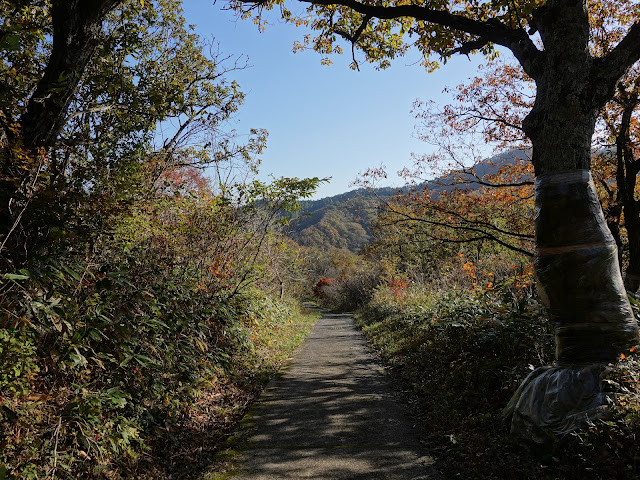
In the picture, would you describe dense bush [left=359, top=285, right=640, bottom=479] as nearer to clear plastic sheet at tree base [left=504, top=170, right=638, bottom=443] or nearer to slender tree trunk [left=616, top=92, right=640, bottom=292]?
clear plastic sheet at tree base [left=504, top=170, right=638, bottom=443]

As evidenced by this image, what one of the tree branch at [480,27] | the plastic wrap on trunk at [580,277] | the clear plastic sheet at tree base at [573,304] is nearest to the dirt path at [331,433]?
the clear plastic sheet at tree base at [573,304]

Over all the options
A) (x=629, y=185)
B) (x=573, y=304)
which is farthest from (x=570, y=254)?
(x=629, y=185)

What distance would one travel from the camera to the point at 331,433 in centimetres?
416

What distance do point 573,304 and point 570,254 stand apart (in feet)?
1.48

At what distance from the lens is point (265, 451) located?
12.3 feet

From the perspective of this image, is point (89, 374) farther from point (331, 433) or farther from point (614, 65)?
point (614, 65)

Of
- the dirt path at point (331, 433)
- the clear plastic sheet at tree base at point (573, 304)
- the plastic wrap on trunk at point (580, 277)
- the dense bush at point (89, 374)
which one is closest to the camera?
the dense bush at point (89, 374)

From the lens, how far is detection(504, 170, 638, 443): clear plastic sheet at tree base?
10.00 ft

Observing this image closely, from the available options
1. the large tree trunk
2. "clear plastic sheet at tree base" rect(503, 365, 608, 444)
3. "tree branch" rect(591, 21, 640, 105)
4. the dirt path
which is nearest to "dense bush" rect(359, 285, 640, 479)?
"clear plastic sheet at tree base" rect(503, 365, 608, 444)

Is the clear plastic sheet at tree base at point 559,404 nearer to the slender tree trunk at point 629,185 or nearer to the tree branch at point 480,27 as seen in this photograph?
the tree branch at point 480,27

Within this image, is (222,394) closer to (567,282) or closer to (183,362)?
(183,362)

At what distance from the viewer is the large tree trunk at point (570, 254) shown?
10.1ft

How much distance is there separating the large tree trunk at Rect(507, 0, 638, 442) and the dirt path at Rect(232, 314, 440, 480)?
1.21 metres

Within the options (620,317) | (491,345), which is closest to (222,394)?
(491,345)
